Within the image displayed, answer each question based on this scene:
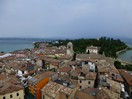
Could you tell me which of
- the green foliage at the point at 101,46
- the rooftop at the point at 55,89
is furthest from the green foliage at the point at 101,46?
the rooftop at the point at 55,89

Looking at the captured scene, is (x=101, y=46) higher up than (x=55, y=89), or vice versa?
(x=55, y=89)

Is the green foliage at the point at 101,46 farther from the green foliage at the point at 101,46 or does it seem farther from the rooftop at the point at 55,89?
the rooftop at the point at 55,89

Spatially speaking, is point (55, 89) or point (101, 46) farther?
point (101, 46)

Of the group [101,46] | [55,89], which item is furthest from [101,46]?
[55,89]

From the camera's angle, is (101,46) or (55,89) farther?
(101,46)

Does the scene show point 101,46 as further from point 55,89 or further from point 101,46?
point 55,89

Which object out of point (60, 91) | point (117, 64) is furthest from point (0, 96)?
point (117, 64)

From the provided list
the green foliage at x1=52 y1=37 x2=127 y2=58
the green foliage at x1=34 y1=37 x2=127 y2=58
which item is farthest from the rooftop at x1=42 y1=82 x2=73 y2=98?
the green foliage at x1=52 y1=37 x2=127 y2=58

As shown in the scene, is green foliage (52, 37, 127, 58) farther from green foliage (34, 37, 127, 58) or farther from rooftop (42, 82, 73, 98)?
rooftop (42, 82, 73, 98)

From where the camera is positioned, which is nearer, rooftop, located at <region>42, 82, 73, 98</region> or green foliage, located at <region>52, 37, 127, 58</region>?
rooftop, located at <region>42, 82, 73, 98</region>

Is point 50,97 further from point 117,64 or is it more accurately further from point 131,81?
point 117,64

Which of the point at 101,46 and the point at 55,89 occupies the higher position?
the point at 55,89

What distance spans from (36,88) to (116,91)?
8405 millimetres

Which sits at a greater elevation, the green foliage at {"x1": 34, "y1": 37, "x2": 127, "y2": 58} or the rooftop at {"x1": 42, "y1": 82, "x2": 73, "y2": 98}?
the rooftop at {"x1": 42, "y1": 82, "x2": 73, "y2": 98}
